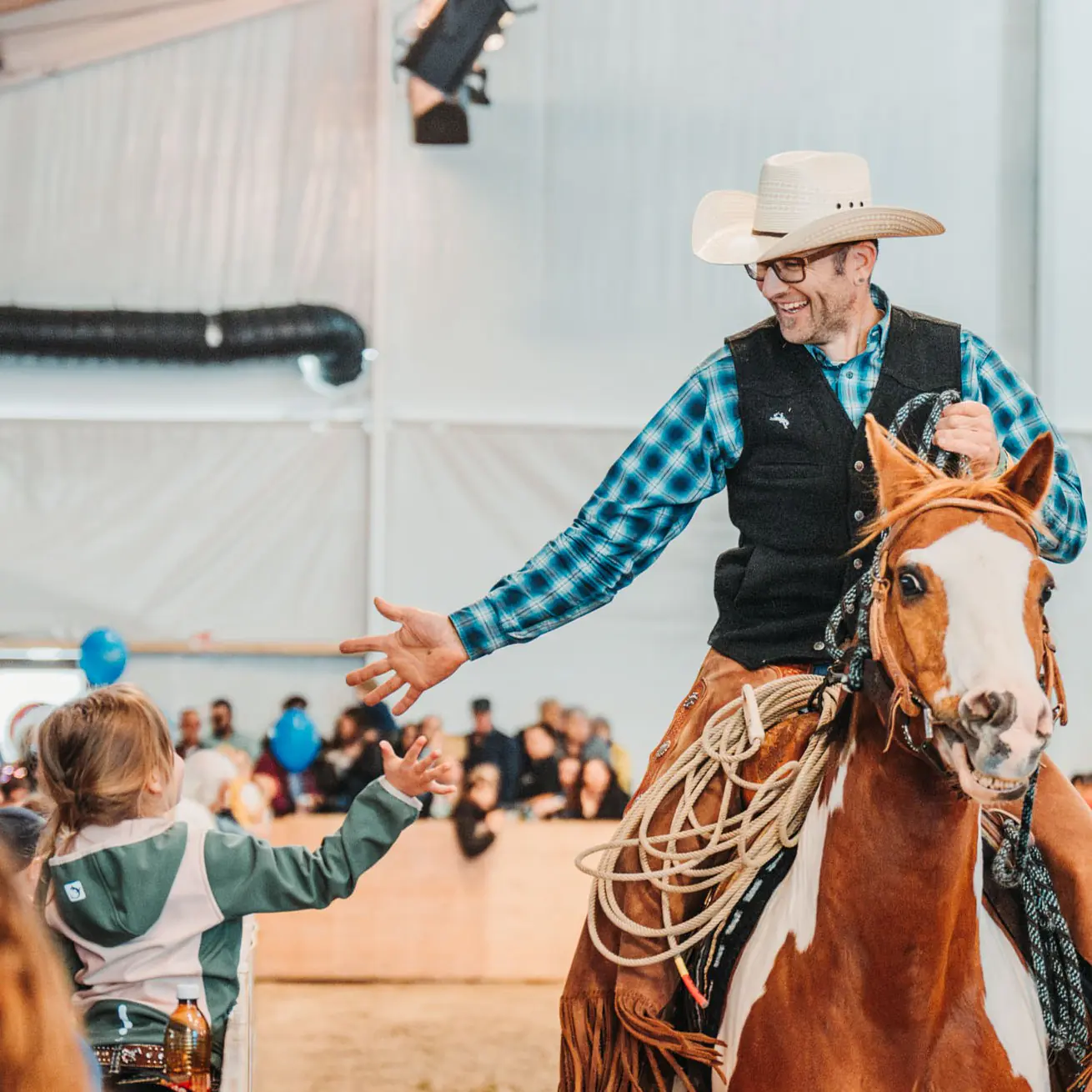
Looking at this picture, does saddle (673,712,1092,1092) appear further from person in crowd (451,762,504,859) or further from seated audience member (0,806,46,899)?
person in crowd (451,762,504,859)

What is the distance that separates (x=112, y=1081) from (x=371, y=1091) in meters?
3.44

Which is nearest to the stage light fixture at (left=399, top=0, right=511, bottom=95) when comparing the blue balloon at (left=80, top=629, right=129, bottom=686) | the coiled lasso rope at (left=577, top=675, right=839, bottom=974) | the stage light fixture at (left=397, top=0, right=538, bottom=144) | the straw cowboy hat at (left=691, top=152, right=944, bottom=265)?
the stage light fixture at (left=397, top=0, right=538, bottom=144)

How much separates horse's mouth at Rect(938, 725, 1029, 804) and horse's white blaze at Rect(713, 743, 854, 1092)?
1.06ft

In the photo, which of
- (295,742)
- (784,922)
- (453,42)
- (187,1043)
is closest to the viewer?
(784,922)

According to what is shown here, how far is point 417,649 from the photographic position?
9.00 feet

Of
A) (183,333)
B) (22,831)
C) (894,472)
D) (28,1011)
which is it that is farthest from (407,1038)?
(28,1011)

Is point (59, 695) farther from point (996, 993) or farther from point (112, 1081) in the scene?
point (996, 993)

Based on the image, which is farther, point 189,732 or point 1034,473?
point 189,732

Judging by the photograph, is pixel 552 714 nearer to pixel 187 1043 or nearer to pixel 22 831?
pixel 22 831

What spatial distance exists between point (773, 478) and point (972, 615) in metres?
0.84

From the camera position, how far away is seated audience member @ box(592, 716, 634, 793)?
8180mm

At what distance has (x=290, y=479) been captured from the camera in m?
8.33

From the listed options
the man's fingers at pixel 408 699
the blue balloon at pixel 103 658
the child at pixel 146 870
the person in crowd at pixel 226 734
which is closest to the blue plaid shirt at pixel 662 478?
the man's fingers at pixel 408 699

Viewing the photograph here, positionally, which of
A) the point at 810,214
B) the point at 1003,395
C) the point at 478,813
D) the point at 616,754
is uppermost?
the point at 810,214
